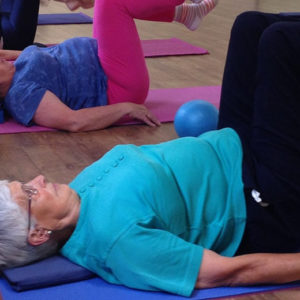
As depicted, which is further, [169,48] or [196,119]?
[169,48]

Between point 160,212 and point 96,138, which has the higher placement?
point 160,212

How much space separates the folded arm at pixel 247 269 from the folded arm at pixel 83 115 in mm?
1812

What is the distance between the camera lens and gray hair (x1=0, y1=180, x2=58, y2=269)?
178 cm

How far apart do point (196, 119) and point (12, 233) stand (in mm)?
1654

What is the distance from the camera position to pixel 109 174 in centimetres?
197

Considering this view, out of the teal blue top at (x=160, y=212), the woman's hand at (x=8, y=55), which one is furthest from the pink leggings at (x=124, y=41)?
the teal blue top at (x=160, y=212)

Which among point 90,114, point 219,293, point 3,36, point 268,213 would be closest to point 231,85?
point 268,213

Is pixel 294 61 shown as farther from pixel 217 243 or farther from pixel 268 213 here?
pixel 217 243

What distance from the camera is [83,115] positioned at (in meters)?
3.52

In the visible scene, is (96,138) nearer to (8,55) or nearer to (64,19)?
(8,55)

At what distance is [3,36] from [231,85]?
2937mm

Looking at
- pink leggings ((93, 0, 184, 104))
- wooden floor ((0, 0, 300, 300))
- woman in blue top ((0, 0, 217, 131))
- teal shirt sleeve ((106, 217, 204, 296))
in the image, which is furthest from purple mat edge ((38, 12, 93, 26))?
teal shirt sleeve ((106, 217, 204, 296))

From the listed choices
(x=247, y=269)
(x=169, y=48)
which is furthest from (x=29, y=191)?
(x=169, y=48)

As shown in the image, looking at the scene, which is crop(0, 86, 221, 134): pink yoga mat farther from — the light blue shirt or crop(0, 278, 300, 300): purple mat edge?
crop(0, 278, 300, 300): purple mat edge
